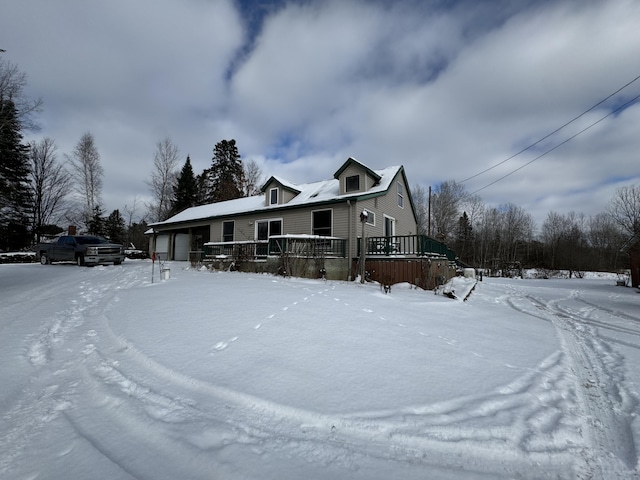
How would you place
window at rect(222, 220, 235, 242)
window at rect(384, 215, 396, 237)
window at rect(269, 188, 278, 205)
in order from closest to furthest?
window at rect(384, 215, 396, 237) < window at rect(269, 188, 278, 205) < window at rect(222, 220, 235, 242)

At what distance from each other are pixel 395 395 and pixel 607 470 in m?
1.34

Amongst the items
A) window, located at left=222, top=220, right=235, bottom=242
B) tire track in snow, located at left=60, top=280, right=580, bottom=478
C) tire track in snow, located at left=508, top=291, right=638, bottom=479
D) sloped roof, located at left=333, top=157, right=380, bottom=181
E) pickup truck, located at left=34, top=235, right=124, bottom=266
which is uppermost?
sloped roof, located at left=333, top=157, right=380, bottom=181

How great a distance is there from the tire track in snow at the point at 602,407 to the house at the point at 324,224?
599 centimetres

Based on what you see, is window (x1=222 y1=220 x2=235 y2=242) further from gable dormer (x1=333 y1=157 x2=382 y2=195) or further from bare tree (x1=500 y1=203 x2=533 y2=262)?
bare tree (x1=500 y1=203 x2=533 y2=262)

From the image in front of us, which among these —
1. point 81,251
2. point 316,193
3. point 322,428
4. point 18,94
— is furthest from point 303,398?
point 18,94

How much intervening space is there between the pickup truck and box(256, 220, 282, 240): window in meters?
7.65

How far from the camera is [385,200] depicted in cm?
1499

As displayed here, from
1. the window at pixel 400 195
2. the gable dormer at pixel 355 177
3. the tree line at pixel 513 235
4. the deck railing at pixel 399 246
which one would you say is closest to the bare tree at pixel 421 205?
the tree line at pixel 513 235

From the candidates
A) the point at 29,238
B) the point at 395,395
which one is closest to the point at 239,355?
the point at 395,395

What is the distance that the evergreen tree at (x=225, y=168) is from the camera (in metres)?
36.7

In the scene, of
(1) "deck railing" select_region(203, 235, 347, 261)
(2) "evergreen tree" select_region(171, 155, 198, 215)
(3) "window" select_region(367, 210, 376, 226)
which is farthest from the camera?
(2) "evergreen tree" select_region(171, 155, 198, 215)

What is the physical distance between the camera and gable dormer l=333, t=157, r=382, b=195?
14.2 m

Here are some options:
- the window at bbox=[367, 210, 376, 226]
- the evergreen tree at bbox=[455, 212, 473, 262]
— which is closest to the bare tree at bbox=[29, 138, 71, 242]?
the window at bbox=[367, 210, 376, 226]

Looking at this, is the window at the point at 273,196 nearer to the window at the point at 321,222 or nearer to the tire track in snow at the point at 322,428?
the window at the point at 321,222
